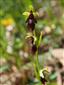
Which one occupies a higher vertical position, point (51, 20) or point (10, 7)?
point (10, 7)

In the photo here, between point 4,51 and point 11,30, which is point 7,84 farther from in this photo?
point 11,30

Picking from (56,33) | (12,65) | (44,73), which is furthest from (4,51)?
(44,73)

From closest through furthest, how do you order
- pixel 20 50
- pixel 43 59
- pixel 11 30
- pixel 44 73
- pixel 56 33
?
pixel 44 73 → pixel 43 59 → pixel 20 50 → pixel 56 33 → pixel 11 30

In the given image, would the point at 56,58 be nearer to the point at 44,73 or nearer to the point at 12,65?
the point at 12,65

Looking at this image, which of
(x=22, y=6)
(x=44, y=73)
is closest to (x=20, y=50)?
(x=22, y=6)

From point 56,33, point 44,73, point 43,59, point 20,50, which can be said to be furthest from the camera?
point 56,33

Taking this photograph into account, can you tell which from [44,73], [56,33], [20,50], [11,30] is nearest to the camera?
[44,73]

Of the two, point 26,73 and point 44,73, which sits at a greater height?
point 44,73

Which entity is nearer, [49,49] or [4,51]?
[4,51]

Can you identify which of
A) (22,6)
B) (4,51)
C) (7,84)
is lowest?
(7,84)
